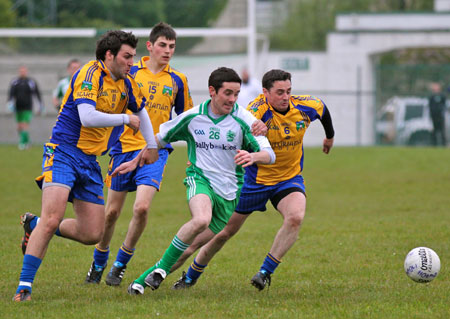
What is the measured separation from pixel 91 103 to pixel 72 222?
120 centimetres

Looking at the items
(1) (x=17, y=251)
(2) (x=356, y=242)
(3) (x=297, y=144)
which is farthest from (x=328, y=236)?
(1) (x=17, y=251)

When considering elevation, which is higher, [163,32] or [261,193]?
[163,32]

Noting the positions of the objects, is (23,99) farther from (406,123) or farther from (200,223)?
(200,223)

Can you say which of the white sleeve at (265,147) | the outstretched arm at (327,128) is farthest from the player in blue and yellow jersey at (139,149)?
the outstretched arm at (327,128)

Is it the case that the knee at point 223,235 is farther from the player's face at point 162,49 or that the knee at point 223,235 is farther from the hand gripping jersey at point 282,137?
the player's face at point 162,49

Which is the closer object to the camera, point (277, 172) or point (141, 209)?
point (141, 209)

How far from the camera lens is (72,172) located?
260 inches

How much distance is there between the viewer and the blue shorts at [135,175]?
7476 millimetres

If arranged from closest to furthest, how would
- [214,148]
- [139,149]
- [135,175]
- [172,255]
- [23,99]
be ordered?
1. [172,255]
2. [214,148]
3. [135,175]
4. [139,149]
5. [23,99]

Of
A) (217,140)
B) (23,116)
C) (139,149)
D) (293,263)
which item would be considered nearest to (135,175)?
(139,149)

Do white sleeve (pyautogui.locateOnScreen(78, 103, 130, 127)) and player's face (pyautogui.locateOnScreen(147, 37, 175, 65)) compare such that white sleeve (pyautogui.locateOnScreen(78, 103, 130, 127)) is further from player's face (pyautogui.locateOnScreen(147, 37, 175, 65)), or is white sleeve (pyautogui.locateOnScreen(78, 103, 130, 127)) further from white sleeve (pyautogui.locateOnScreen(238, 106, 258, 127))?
player's face (pyautogui.locateOnScreen(147, 37, 175, 65))

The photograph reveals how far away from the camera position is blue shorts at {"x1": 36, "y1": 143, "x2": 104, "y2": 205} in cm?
652

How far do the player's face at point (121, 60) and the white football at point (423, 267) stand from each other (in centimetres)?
317

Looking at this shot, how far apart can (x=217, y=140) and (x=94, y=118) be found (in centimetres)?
112
